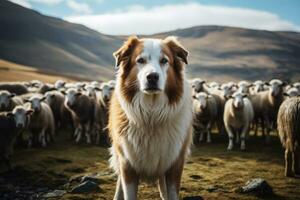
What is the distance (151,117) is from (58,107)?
46.5ft

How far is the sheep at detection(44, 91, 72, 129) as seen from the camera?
19.5 m

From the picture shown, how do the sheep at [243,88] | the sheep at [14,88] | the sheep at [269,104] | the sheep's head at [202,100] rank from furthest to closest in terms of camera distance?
the sheep at [14,88] < the sheep at [243,88] < the sheep at [269,104] < the sheep's head at [202,100]

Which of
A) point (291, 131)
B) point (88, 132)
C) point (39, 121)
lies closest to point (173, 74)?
point (291, 131)

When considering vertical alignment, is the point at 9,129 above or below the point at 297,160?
above

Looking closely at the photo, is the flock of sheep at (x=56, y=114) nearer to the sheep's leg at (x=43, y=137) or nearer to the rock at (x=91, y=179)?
the sheep's leg at (x=43, y=137)

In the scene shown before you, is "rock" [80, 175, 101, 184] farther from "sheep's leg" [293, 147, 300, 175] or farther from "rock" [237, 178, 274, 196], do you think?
"sheep's leg" [293, 147, 300, 175]

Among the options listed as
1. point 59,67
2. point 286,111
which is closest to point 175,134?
point 286,111

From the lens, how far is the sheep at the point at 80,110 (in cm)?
1752

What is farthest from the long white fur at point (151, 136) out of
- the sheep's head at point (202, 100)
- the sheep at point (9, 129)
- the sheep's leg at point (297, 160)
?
the sheep's head at point (202, 100)

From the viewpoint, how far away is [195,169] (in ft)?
40.2

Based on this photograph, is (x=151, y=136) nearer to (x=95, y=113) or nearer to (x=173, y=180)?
(x=173, y=180)

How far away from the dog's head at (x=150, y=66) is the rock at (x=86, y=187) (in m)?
4.07

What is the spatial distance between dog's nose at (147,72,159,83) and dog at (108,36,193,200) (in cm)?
30

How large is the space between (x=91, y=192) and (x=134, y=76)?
4315mm
